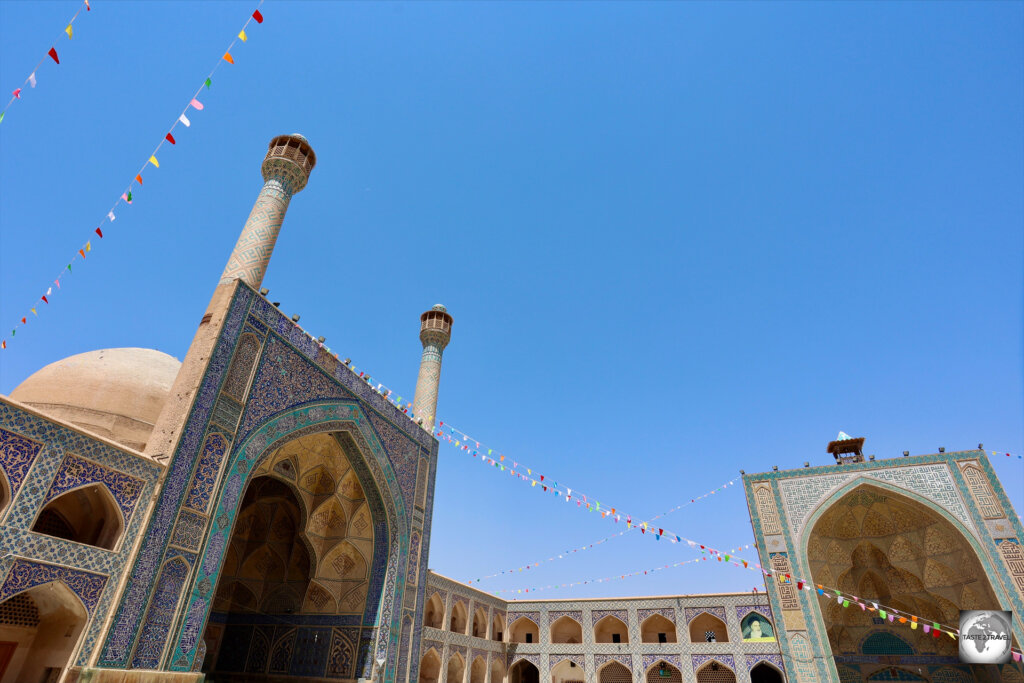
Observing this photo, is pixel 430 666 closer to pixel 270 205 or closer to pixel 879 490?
pixel 879 490

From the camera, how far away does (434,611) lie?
53.1 feet

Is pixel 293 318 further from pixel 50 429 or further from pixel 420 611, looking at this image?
pixel 420 611

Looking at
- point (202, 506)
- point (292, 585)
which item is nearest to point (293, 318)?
point (202, 506)

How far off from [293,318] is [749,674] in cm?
1571

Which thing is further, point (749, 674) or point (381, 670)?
point (749, 674)

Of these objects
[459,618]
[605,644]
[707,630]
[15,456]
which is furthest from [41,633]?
[707,630]

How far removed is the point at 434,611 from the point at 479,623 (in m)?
2.68

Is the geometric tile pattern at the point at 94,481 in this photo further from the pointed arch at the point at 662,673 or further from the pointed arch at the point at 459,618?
the pointed arch at the point at 662,673

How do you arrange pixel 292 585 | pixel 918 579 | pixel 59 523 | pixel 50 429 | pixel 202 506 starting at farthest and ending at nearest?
1. pixel 918 579
2. pixel 292 585
3. pixel 59 523
4. pixel 202 506
5. pixel 50 429

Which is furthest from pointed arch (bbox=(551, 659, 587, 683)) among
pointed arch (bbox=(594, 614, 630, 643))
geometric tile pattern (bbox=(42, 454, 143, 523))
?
geometric tile pattern (bbox=(42, 454, 143, 523))

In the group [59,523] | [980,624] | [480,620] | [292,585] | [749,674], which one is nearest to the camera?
[59,523]

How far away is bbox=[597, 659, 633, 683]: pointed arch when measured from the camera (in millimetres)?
18530

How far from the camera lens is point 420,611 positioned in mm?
10719

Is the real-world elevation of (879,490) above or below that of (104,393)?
above
